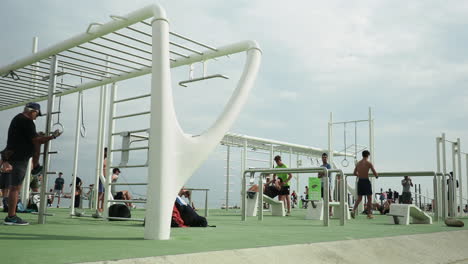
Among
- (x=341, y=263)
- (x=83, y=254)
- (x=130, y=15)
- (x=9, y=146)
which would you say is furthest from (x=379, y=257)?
(x=9, y=146)

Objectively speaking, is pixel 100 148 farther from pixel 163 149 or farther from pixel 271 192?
pixel 163 149

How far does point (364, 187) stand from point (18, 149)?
798cm

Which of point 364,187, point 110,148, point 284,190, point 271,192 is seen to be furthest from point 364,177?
point 110,148

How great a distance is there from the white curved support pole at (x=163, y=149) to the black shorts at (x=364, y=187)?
Answer: 694 cm

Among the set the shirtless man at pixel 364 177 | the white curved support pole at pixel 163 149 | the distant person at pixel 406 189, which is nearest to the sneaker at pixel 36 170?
the white curved support pole at pixel 163 149

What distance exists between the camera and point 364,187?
1098cm

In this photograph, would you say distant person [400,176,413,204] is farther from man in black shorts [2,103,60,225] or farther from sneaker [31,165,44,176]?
man in black shorts [2,103,60,225]

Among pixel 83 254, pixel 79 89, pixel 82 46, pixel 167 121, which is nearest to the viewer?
pixel 83 254

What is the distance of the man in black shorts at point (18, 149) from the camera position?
5.78 metres

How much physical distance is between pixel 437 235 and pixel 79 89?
702 centimetres

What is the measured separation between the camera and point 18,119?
5879mm

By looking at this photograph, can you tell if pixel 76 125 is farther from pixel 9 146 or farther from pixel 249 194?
pixel 249 194

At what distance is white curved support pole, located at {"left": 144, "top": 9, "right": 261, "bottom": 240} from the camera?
443 cm

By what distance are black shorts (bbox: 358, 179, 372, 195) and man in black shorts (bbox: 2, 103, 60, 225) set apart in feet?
25.2
